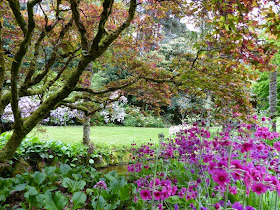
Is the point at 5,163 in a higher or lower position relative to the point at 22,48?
lower

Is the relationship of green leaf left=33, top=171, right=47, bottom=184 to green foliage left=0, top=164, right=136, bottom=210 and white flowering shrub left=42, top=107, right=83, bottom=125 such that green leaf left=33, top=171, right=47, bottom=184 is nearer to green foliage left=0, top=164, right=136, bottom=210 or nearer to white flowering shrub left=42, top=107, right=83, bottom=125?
green foliage left=0, top=164, right=136, bottom=210

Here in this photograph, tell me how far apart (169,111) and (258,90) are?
6.34m

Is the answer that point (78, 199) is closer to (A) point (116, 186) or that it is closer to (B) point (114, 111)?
(A) point (116, 186)

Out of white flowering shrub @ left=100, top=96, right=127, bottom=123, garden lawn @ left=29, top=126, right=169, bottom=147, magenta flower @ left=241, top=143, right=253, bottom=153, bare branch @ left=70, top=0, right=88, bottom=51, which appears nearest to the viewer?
magenta flower @ left=241, top=143, right=253, bottom=153

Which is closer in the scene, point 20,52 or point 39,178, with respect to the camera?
point 20,52

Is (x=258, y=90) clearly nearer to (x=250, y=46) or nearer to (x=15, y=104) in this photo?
(x=250, y=46)

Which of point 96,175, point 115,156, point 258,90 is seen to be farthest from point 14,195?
point 258,90

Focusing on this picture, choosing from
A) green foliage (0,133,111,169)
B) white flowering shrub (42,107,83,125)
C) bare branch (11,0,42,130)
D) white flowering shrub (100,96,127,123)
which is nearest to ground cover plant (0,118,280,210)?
bare branch (11,0,42,130)

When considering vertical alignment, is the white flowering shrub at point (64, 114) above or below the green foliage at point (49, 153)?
above

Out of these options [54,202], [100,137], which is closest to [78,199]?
[54,202]

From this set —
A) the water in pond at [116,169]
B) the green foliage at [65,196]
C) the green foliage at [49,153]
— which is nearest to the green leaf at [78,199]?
the green foliage at [65,196]

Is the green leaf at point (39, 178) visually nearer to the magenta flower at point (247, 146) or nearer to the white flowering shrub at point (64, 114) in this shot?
the magenta flower at point (247, 146)

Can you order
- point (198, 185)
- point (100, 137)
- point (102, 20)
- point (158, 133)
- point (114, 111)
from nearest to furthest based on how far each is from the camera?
1. point (198, 185)
2. point (102, 20)
3. point (158, 133)
4. point (114, 111)
5. point (100, 137)

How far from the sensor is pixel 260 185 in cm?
95
